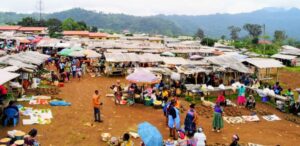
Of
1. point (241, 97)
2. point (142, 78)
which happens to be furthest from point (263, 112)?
point (142, 78)

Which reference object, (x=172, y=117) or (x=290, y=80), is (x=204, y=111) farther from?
(x=290, y=80)

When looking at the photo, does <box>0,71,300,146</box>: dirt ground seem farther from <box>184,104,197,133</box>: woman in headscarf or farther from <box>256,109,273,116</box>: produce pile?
<box>184,104,197,133</box>: woman in headscarf

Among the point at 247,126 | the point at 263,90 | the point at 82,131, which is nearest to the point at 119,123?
the point at 82,131

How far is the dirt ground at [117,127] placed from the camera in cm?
1040

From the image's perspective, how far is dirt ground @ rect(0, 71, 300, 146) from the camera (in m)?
10.4

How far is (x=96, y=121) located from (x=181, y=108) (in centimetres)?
438

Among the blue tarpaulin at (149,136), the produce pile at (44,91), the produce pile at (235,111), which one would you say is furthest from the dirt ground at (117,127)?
the blue tarpaulin at (149,136)

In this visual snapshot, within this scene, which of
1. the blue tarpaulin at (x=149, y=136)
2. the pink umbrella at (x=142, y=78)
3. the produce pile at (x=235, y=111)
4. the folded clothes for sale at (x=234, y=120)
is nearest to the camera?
the blue tarpaulin at (x=149, y=136)

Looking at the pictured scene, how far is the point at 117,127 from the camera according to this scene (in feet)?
38.5

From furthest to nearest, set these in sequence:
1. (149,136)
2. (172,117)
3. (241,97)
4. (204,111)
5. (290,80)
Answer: (290,80) < (241,97) < (204,111) < (172,117) < (149,136)

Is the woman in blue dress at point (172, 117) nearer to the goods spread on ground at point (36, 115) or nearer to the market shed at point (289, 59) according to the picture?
the goods spread on ground at point (36, 115)

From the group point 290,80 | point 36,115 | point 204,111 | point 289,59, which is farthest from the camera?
point 289,59

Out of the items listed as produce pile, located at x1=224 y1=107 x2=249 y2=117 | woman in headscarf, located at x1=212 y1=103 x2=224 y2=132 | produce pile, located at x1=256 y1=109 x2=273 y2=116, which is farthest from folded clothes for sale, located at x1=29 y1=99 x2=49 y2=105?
produce pile, located at x1=256 y1=109 x2=273 y2=116

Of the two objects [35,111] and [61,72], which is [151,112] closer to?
[35,111]
